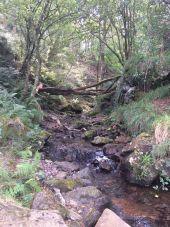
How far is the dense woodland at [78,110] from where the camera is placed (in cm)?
612

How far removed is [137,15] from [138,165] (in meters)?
9.14

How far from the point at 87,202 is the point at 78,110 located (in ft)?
36.6

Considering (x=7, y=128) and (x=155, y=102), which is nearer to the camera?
(x=7, y=128)

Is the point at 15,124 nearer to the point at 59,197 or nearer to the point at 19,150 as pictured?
the point at 19,150

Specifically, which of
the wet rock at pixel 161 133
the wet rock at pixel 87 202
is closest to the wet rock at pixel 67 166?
the wet rock at pixel 87 202

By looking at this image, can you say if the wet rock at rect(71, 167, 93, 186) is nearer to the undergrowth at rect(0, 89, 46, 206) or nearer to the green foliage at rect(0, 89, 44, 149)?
the undergrowth at rect(0, 89, 46, 206)

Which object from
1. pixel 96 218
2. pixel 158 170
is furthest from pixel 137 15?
pixel 96 218

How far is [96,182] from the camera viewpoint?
7082 mm

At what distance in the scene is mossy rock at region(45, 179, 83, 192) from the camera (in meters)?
6.21

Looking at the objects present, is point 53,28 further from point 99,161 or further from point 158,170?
point 158,170

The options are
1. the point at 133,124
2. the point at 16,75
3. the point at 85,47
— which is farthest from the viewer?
the point at 85,47

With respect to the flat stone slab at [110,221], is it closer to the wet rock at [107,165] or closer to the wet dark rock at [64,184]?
the wet dark rock at [64,184]

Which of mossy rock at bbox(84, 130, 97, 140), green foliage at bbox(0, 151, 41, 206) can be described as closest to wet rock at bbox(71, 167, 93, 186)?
green foliage at bbox(0, 151, 41, 206)

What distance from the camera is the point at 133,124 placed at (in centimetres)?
934
